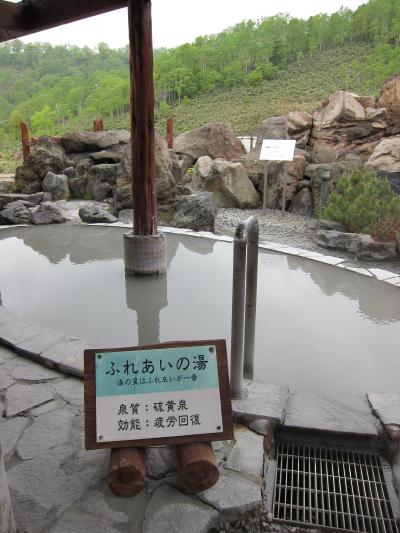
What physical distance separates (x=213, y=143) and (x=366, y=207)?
659 cm

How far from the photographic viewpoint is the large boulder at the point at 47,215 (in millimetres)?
6973

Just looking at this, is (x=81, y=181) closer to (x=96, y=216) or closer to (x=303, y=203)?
(x=96, y=216)

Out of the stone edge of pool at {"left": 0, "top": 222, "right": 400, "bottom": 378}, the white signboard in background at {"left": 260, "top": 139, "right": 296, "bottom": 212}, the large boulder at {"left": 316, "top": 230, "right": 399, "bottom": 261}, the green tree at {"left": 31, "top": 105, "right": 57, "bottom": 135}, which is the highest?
the green tree at {"left": 31, "top": 105, "right": 57, "bottom": 135}

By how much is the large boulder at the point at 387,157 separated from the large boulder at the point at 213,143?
13.9 feet

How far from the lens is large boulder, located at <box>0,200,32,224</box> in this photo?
700cm

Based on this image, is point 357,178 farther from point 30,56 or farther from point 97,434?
point 30,56

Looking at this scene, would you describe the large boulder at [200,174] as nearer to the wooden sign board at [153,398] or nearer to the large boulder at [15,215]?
the large boulder at [15,215]

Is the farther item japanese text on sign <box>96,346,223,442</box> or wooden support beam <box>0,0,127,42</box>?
wooden support beam <box>0,0,127,42</box>

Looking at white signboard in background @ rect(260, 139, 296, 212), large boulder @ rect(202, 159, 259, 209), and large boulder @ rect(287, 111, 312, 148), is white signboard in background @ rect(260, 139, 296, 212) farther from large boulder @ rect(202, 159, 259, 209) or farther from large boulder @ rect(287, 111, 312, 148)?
large boulder @ rect(287, 111, 312, 148)

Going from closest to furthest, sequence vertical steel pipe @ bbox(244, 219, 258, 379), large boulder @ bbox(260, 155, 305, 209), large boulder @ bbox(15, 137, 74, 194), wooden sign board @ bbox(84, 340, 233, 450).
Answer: wooden sign board @ bbox(84, 340, 233, 450) → vertical steel pipe @ bbox(244, 219, 258, 379) → large boulder @ bbox(260, 155, 305, 209) → large boulder @ bbox(15, 137, 74, 194)

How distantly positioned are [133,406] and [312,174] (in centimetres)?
757

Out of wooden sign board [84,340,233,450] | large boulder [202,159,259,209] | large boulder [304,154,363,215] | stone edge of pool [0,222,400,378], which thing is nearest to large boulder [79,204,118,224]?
large boulder [202,159,259,209]

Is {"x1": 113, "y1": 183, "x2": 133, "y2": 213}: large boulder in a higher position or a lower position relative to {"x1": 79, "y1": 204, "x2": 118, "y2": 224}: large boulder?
higher

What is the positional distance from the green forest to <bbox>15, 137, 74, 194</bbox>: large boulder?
15.1 m
